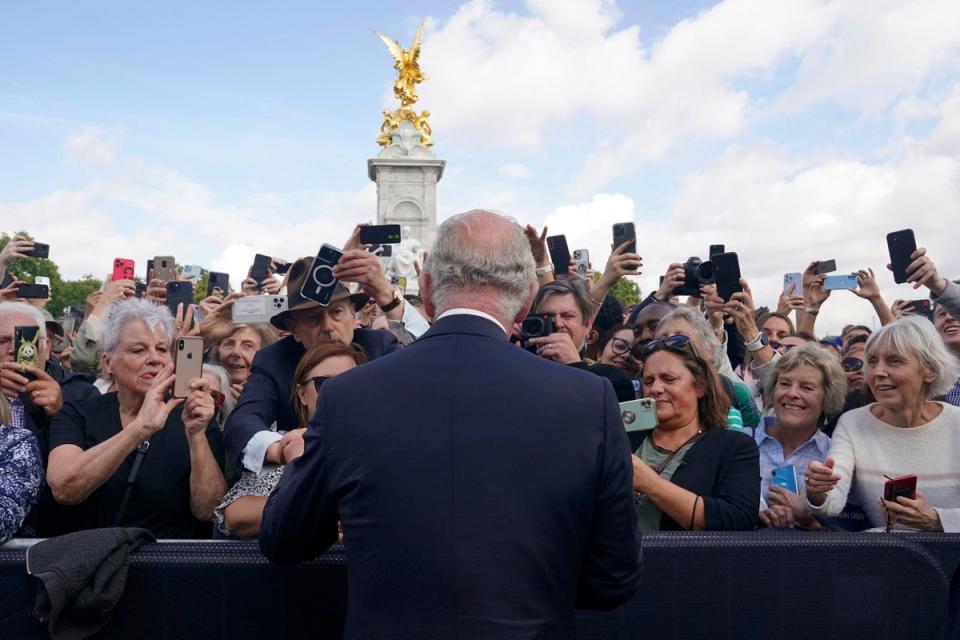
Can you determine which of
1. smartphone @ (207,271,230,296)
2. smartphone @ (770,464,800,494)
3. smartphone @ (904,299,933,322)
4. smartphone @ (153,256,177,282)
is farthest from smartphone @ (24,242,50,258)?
smartphone @ (904,299,933,322)

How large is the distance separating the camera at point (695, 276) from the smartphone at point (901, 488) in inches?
104

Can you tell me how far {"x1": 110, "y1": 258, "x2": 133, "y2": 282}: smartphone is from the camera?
6.88m

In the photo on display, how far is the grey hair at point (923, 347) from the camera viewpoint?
12.6 feet

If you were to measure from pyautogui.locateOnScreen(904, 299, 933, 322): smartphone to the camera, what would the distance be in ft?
7.36

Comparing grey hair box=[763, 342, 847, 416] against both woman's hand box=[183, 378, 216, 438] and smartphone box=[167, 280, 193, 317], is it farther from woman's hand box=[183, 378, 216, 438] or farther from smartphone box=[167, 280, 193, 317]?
smartphone box=[167, 280, 193, 317]

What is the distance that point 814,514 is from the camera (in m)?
3.46

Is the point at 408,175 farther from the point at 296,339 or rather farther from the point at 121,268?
the point at 296,339

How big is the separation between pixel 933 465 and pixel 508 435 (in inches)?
97.0

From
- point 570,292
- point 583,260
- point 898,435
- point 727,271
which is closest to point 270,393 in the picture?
point 570,292

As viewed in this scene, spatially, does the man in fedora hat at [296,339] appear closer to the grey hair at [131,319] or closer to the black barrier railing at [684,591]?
the grey hair at [131,319]

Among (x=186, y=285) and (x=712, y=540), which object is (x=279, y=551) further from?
(x=186, y=285)

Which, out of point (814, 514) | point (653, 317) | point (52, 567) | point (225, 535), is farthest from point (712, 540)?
point (653, 317)

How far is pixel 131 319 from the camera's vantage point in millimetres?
3906

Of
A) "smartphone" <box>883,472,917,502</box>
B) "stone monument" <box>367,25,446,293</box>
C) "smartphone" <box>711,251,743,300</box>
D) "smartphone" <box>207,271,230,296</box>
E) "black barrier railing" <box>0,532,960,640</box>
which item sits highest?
"stone monument" <box>367,25,446,293</box>
